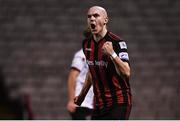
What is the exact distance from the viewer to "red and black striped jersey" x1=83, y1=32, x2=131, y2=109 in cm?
698

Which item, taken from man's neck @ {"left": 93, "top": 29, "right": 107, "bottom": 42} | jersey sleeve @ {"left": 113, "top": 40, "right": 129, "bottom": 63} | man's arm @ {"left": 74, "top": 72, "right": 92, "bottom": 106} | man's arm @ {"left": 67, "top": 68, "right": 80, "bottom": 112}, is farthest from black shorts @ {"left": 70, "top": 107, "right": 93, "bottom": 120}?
jersey sleeve @ {"left": 113, "top": 40, "right": 129, "bottom": 63}

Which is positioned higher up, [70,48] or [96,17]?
[96,17]

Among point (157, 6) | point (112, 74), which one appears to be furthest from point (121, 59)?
point (157, 6)

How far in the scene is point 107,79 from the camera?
7035mm

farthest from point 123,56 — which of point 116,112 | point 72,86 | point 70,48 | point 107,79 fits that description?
point 70,48

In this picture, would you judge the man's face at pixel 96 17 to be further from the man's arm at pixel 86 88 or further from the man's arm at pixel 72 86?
the man's arm at pixel 72 86

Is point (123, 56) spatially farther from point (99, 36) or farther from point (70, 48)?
point (70, 48)

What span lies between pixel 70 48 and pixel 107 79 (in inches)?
321

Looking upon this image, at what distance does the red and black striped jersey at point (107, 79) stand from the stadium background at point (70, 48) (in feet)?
24.0

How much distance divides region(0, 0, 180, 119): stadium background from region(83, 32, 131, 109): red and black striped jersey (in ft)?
24.0

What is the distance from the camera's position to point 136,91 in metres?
14.8

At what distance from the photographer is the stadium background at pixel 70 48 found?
14.7m

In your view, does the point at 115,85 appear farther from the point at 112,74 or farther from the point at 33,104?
the point at 33,104

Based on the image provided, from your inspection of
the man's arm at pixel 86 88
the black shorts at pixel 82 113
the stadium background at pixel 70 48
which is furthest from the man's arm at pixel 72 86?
the stadium background at pixel 70 48
